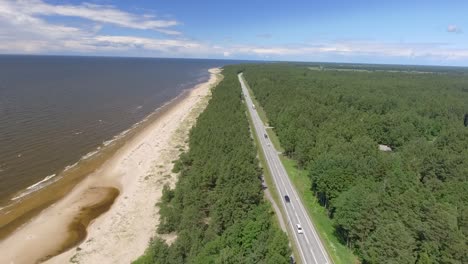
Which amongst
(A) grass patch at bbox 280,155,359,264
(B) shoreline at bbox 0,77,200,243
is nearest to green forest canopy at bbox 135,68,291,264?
(A) grass patch at bbox 280,155,359,264

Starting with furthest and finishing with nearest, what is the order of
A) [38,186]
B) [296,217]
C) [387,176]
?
[38,186] < [387,176] < [296,217]

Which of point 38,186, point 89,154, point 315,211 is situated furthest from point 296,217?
point 89,154

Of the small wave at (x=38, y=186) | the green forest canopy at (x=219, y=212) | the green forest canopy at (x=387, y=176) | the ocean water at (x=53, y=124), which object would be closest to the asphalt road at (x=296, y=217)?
the green forest canopy at (x=219, y=212)

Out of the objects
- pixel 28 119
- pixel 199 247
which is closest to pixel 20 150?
pixel 28 119

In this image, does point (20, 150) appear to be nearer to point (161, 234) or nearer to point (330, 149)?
point (161, 234)

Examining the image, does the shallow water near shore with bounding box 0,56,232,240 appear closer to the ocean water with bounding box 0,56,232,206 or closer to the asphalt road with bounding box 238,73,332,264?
the ocean water with bounding box 0,56,232,206

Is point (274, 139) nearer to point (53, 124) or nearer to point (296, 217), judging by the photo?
point (296, 217)

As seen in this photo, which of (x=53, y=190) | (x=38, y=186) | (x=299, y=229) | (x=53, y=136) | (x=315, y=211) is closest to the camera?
(x=299, y=229)
